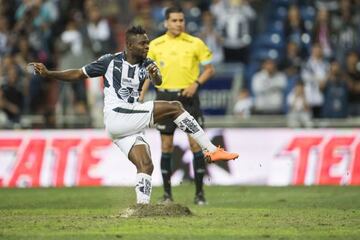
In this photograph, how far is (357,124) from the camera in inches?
722

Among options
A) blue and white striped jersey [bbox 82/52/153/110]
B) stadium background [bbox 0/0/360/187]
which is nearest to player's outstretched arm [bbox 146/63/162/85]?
blue and white striped jersey [bbox 82/52/153/110]

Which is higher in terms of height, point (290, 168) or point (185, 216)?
point (185, 216)

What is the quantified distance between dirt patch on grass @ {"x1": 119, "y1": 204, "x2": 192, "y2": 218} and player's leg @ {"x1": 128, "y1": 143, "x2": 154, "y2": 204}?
4.1 inches

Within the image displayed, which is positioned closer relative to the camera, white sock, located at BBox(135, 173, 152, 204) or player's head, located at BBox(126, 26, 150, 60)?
white sock, located at BBox(135, 173, 152, 204)

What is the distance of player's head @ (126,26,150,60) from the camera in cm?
1175

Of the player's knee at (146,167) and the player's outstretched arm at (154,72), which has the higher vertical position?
the player's outstretched arm at (154,72)

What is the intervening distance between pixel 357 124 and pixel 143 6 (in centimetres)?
773

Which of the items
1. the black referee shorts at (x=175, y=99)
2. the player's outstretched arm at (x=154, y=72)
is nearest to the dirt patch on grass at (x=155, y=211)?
the player's outstretched arm at (x=154, y=72)

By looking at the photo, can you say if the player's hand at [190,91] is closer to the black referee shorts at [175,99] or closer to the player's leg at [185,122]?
the black referee shorts at [175,99]

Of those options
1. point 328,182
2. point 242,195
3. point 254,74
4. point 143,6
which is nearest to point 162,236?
point 242,195

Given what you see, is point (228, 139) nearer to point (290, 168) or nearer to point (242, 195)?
point (290, 168)

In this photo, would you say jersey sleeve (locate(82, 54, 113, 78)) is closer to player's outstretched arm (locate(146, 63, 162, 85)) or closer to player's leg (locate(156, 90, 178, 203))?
player's outstretched arm (locate(146, 63, 162, 85))

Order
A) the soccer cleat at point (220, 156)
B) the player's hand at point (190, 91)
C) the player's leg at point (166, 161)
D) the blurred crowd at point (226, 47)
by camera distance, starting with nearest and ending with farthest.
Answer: the soccer cleat at point (220, 156) → the player's hand at point (190, 91) → the player's leg at point (166, 161) → the blurred crowd at point (226, 47)

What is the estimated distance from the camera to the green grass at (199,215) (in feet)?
33.2
